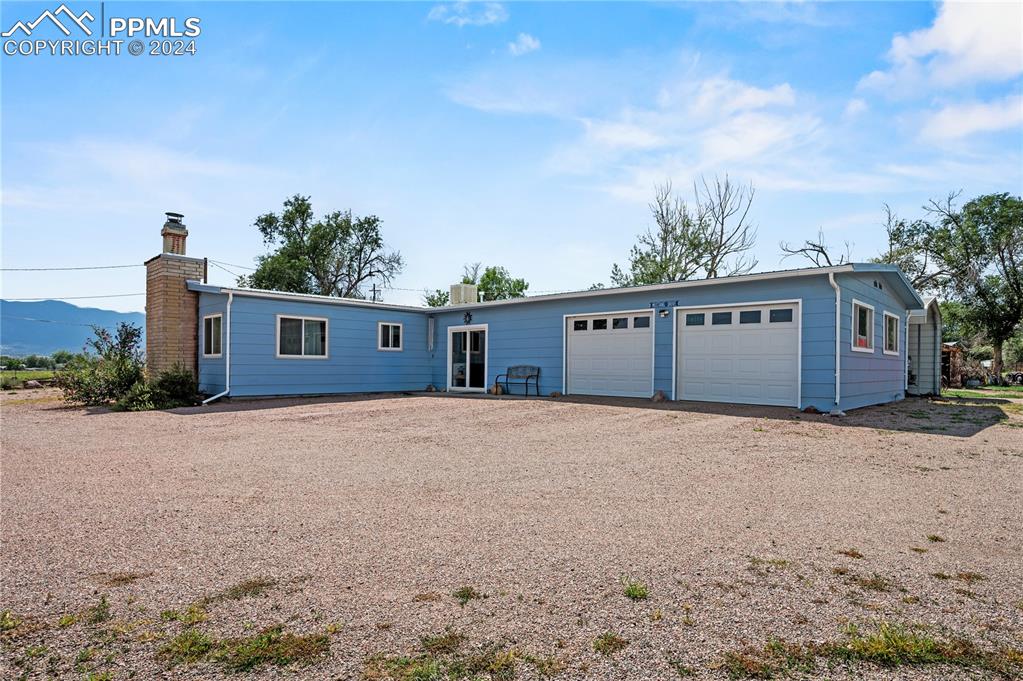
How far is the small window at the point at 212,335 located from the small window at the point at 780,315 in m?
11.5

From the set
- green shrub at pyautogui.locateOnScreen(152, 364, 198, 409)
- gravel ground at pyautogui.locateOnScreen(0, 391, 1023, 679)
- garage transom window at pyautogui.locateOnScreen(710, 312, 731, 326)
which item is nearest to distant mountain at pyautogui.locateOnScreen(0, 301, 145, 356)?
green shrub at pyautogui.locateOnScreen(152, 364, 198, 409)

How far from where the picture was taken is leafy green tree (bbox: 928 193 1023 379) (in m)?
23.6

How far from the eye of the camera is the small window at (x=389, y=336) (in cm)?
1548

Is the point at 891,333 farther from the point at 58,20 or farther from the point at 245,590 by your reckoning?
the point at 58,20

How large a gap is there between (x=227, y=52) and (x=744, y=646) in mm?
10752

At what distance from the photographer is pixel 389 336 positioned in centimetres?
1577

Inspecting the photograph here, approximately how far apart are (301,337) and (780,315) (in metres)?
10.5

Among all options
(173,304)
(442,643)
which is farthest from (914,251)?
(442,643)

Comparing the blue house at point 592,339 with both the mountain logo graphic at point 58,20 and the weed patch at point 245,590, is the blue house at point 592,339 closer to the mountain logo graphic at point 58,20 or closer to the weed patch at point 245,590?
the mountain logo graphic at point 58,20

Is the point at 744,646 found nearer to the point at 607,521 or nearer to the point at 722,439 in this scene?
the point at 607,521

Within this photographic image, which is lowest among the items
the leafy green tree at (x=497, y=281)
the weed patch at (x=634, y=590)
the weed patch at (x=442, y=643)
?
the weed patch at (x=442, y=643)

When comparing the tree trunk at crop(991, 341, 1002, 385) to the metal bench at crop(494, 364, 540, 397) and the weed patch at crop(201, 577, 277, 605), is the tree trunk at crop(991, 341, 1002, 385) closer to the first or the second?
the metal bench at crop(494, 364, 540, 397)

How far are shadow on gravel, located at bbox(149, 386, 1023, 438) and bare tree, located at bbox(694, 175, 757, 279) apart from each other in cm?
1386

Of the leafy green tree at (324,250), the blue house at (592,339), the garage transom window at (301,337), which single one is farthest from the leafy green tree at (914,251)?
the leafy green tree at (324,250)
